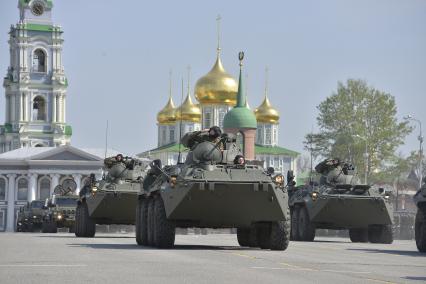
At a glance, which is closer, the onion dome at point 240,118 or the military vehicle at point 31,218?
the military vehicle at point 31,218

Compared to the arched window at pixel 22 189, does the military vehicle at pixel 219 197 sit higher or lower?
higher

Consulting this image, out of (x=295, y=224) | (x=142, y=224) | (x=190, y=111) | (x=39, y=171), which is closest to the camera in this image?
(x=142, y=224)

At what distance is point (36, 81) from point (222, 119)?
800 inches

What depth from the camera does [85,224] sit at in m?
37.2

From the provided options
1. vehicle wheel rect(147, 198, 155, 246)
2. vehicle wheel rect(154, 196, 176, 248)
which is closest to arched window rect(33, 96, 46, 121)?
vehicle wheel rect(147, 198, 155, 246)

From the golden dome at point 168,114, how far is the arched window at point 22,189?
23.3 m

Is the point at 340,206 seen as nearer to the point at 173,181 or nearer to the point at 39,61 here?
the point at 173,181

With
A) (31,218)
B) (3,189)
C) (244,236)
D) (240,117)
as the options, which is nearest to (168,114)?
(240,117)

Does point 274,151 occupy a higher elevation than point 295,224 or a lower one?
higher

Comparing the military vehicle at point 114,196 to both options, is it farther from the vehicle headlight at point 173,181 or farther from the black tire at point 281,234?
the vehicle headlight at point 173,181

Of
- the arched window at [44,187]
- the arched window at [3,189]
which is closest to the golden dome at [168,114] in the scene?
the arched window at [44,187]

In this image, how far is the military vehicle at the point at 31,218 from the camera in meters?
54.0

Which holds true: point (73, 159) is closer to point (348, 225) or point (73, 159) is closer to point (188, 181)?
point (348, 225)

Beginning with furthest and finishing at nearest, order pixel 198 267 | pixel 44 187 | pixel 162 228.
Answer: pixel 44 187 < pixel 162 228 < pixel 198 267
